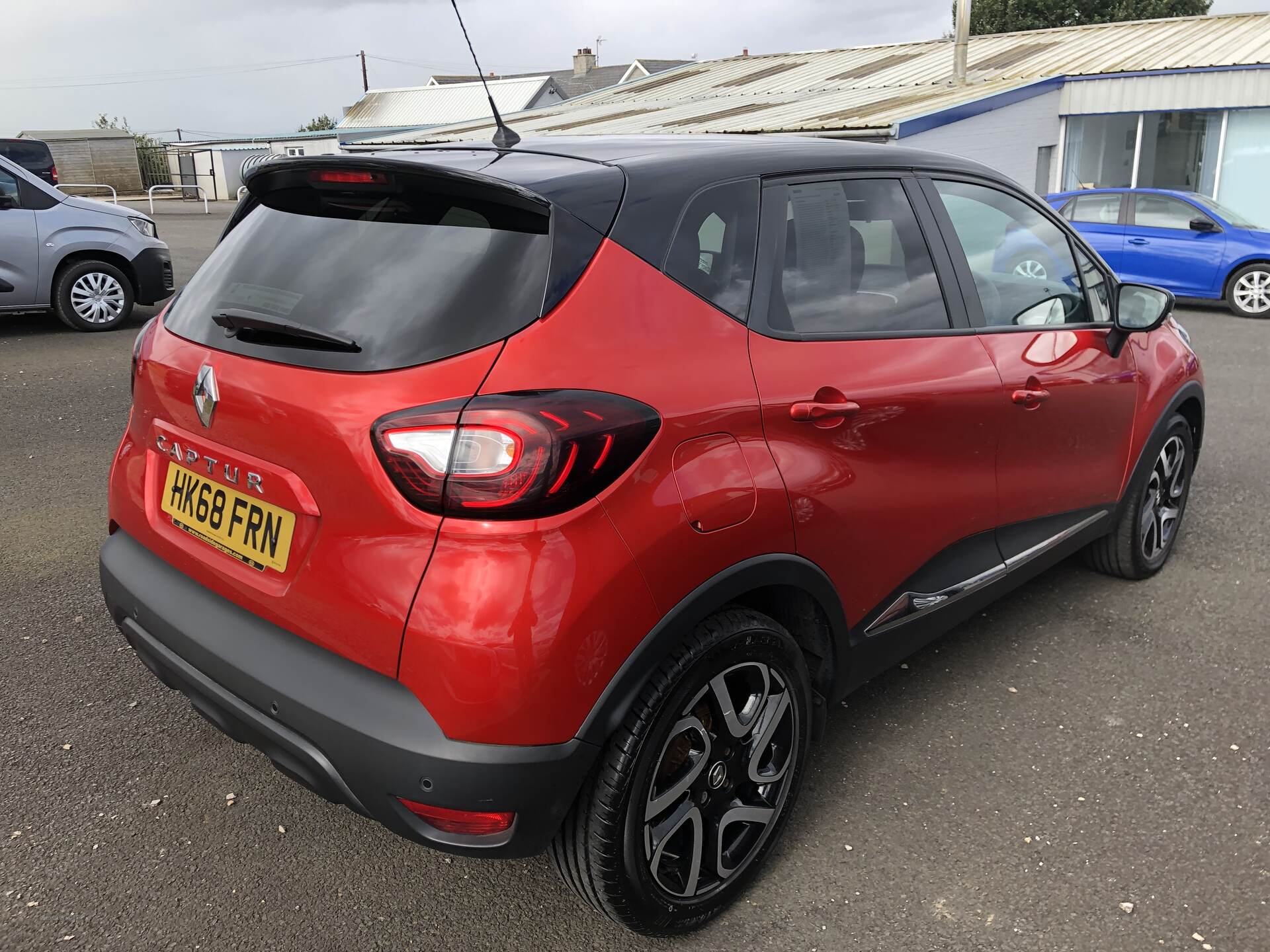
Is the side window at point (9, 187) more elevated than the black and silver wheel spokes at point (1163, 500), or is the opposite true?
the side window at point (9, 187)

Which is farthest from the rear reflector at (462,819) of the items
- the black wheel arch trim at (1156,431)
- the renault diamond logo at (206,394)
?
the black wheel arch trim at (1156,431)

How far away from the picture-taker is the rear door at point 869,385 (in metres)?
2.36

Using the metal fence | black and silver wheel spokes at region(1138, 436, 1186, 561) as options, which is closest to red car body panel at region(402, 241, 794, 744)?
black and silver wheel spokes at region(1138, 436, 1186, 561)

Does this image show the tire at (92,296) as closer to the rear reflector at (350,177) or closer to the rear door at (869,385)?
the rear reflector at (350,177)

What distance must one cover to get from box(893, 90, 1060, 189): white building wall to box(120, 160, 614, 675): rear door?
51.1ft

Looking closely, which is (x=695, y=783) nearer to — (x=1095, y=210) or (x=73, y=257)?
(x=73, y=257)

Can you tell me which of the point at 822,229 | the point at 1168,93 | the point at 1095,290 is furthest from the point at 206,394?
the point at 1168,93

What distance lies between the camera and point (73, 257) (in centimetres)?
953

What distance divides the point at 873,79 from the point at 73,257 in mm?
18765

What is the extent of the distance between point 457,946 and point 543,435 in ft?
4.01

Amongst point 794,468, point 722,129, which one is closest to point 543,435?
point 794,468

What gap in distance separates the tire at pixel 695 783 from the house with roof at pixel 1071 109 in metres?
14.5

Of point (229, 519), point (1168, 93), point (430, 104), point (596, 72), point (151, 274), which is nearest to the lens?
point (229, 519)

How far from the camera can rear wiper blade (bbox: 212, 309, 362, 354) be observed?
205 centimetres
